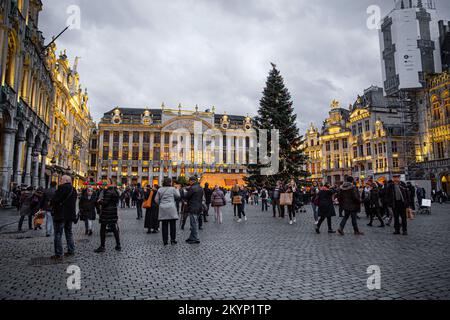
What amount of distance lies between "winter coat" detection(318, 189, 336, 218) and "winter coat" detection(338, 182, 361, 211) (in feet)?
1.74

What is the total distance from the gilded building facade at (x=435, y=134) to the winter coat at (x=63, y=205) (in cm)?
4167

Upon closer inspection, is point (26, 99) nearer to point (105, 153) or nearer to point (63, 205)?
point (63, 205)

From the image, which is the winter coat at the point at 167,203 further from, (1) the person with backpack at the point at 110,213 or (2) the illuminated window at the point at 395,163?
(2) the illuminated window at the point at 395,163

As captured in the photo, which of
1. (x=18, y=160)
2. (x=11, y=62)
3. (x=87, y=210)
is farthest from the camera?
(x=18, y=160)

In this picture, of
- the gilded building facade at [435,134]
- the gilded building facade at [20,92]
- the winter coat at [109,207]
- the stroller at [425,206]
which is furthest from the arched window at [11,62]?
the gilded building facade at [435,134]

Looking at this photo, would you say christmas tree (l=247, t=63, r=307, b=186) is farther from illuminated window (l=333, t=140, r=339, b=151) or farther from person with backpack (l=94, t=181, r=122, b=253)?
illuminated window (l=333, t=140, r=339, b=151)

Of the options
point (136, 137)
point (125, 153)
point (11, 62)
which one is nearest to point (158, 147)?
point (136, 137)

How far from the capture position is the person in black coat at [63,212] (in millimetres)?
7309

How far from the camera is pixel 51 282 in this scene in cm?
529

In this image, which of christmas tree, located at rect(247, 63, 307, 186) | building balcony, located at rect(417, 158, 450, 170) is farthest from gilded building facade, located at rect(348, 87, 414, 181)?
christmas tree, located at rect(247, 63, 307, 186)

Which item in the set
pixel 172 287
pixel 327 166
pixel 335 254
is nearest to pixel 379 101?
pixel 327 166

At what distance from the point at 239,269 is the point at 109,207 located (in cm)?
426

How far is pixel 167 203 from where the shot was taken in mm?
9266

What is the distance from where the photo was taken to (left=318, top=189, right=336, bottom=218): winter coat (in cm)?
1151
